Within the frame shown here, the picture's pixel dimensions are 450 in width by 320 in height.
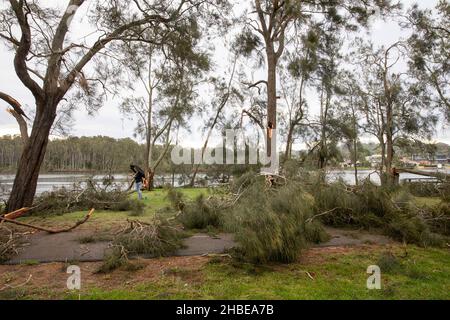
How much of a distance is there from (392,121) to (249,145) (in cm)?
1107

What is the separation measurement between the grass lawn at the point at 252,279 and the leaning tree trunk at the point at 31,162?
5.44 metres

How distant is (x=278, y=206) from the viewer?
236 inches

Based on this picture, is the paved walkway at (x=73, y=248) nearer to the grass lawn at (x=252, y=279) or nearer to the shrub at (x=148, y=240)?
the shrub at (x=148, y=240)

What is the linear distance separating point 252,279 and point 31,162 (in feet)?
27.3

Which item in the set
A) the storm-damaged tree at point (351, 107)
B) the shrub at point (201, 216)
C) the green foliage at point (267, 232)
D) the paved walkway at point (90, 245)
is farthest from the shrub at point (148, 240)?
the storm-damaged tree at point (351, 107)

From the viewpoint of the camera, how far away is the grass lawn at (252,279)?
13.1 ft

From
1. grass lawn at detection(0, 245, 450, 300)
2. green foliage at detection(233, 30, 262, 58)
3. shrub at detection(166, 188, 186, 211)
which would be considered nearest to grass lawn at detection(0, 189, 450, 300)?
grass lawn at detection(0, 245, 450, 300)

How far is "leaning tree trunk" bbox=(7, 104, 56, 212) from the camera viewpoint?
9.79 metres

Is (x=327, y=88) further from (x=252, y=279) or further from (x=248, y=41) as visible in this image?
(x=252, y=279)

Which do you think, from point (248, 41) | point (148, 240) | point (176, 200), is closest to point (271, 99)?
point (248, 41)

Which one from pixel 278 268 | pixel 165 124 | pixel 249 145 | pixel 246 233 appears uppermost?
pixel 165 124

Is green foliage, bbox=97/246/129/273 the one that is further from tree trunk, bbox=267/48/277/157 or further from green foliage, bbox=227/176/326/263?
tree trunk, bbox=267/48/277/157
